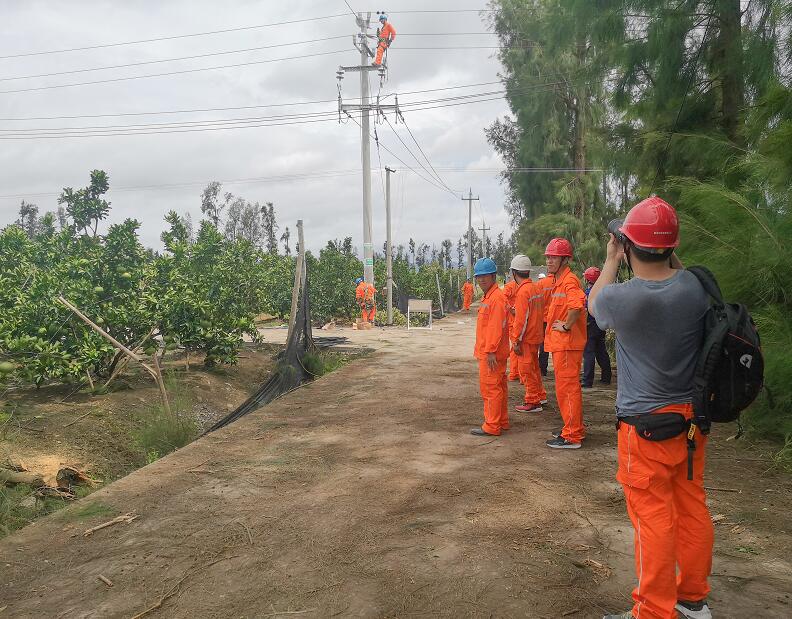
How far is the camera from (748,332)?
8.54 ft

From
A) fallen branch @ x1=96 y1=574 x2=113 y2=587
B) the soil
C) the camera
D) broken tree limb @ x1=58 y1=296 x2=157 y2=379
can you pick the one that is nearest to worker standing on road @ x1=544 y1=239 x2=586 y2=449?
the camera

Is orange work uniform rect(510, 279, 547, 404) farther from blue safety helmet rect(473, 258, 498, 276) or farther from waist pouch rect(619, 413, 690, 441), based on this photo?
waist pouch rect(619, 413, 690, 441)

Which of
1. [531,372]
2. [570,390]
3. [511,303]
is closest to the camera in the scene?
[570,390]

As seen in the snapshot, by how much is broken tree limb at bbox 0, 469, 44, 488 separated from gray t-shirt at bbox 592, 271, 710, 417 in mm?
5314

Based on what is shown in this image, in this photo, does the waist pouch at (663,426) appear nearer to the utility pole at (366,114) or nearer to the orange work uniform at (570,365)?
the orange work uniform at (570,365)

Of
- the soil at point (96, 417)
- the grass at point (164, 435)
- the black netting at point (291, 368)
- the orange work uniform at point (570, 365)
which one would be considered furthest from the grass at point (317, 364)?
the orange work uniform at point (570, 365)

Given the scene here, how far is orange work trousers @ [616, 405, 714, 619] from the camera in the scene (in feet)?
8.67

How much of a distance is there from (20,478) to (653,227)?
5711 millimetres

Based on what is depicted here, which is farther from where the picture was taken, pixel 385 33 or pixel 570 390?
pixel 385 33

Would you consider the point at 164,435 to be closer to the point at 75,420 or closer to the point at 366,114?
the point at 75,420

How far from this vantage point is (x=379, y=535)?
3.83m

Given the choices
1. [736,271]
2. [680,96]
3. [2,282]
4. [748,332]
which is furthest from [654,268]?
[2,282]

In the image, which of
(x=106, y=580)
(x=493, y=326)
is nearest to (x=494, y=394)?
(x=493, y=326)

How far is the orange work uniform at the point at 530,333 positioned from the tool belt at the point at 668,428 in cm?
455
